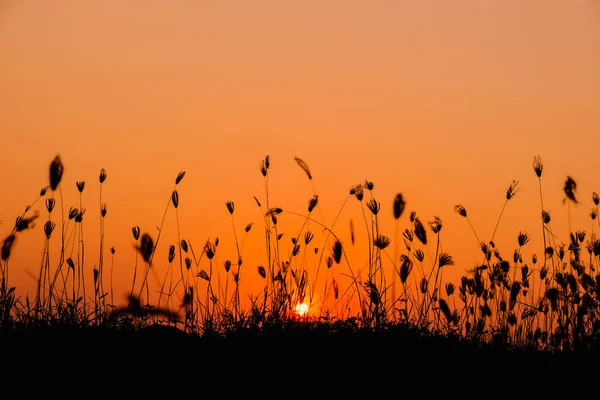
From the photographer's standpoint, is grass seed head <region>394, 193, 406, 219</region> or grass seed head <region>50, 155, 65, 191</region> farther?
grass seed head <region>394, 193, 406, 219</region>

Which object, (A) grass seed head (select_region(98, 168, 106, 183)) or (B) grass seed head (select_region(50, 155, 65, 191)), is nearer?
(B) grass seed head (select_region(50, 155, 65, 191))

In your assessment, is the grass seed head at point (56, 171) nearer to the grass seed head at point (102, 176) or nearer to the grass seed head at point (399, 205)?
the grass seed head at point (102, 176)

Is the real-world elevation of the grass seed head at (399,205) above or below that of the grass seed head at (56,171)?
below

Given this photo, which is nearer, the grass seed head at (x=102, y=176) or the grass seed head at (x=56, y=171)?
the grass seed head at (x=56, y=171)

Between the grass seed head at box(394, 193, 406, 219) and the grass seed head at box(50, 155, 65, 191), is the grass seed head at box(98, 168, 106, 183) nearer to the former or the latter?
the grass seed head at box(50, 155, 65, 191)

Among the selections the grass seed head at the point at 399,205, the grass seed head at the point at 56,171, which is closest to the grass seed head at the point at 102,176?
the grass seed head at the point at 56,171

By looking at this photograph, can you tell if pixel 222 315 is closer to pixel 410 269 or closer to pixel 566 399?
pixel 410 269

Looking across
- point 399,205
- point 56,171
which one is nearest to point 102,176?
point 56,171

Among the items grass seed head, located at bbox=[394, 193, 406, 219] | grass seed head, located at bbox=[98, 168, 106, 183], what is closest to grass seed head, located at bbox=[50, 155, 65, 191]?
grass seed head, located at bbox=[98, 168, 106, 183]

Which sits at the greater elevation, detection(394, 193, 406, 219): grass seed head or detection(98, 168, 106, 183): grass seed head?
detection(98, 168, 106, 183): grass seed head

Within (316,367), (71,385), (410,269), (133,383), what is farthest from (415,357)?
(71,385)

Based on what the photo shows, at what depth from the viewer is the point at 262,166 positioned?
5930mm

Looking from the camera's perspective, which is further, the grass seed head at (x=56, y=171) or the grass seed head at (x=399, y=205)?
the grass seed head at (x=399, y=205)

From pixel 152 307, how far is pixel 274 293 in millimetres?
938
